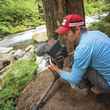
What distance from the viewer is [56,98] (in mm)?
5340

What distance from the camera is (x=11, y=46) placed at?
1366cm

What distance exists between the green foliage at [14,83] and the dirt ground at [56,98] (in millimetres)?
219

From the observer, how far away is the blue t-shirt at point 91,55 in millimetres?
3988

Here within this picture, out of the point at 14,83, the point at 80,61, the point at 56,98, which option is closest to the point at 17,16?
the point at 14,83

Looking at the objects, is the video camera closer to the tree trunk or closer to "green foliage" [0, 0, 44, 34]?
the tree trunk

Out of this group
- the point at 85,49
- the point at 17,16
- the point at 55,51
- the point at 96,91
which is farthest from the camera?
the point at 17,16

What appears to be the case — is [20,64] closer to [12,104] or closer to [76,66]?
[12,104]

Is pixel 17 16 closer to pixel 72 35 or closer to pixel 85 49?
pixel 72 35

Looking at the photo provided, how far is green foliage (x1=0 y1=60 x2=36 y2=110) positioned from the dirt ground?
22cm

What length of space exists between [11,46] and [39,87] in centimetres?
796

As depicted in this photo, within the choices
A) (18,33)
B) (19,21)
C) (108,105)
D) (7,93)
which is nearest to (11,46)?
(18,33)

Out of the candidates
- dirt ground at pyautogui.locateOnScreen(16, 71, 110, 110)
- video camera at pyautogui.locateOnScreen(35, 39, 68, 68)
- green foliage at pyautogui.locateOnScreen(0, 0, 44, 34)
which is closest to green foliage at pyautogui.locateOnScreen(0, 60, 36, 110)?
dirt ground at pyautogui.locateOnScreen(16, 71, 110, 110)

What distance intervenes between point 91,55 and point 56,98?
1.51m

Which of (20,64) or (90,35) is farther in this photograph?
(20,64)
